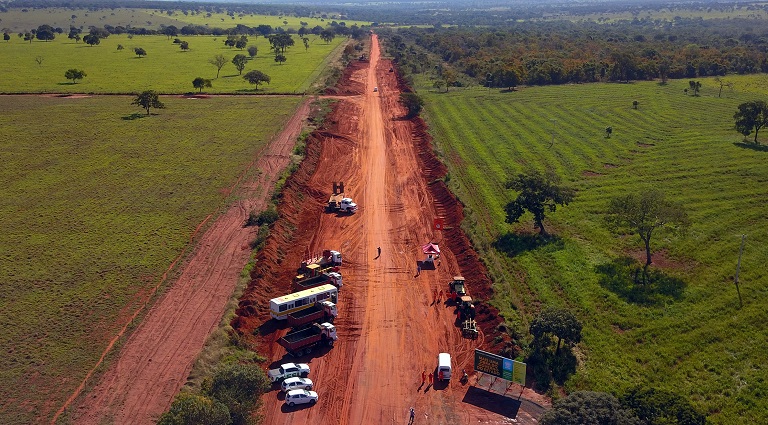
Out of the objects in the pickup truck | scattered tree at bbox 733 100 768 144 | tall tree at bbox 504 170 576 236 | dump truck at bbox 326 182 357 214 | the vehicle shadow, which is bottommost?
the vehicle shadow

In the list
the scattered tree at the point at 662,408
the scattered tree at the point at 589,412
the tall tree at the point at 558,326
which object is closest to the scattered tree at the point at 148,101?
the tall tree at the point at 558,326

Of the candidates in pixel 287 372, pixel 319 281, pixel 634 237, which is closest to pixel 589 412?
pixel 287 372

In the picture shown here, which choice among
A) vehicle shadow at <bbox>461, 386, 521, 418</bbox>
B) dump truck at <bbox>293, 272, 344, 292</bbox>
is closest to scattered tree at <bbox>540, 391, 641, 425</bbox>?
vehicle shadow at <bbox>461, 386, 521, 418</bbox>

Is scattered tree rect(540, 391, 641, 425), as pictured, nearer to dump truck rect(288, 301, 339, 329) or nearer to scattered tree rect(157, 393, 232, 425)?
scattered tree rect(157, 393, 232, 425)

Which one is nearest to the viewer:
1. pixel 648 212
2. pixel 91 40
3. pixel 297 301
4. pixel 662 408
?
pixel 662 408

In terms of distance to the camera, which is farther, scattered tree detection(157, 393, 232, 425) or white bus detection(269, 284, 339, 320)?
white bus detection(269, 284, 339, 320)

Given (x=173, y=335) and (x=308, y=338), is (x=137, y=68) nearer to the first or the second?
(x=173, y=335)

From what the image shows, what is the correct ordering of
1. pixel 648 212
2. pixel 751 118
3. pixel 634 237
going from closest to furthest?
1. pixel 648 212
2. pixel 634 237
3. pixel 751 118
